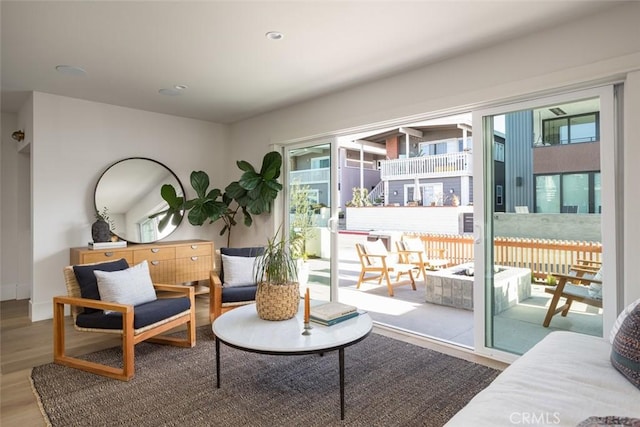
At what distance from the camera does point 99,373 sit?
2.67 metres

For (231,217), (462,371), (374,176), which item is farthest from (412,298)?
(374,176)

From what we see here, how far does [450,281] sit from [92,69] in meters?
4.60

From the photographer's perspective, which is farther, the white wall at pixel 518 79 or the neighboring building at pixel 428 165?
the neighboring building at pixel 428 165

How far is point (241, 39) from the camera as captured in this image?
9.22 feet

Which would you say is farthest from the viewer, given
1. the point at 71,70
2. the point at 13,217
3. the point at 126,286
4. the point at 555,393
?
the point at 13,217

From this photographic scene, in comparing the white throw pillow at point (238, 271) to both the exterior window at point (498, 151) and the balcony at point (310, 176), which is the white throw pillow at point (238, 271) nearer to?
the balcony at point (310, 176)

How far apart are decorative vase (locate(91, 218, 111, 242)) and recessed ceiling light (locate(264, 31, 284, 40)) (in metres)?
3.02

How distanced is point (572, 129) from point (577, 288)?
118 cm

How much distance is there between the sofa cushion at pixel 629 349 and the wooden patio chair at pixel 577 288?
1038mm

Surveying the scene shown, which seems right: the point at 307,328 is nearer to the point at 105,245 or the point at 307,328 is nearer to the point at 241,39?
the point at 241,39

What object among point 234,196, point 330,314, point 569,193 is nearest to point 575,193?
point 569,193

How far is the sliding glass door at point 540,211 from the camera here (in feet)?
8.20

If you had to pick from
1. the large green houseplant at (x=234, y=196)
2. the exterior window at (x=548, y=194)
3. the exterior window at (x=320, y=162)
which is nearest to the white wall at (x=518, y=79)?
the exterior window at (x=320, y=162)

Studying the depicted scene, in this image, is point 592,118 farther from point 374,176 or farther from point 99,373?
point 374,176
